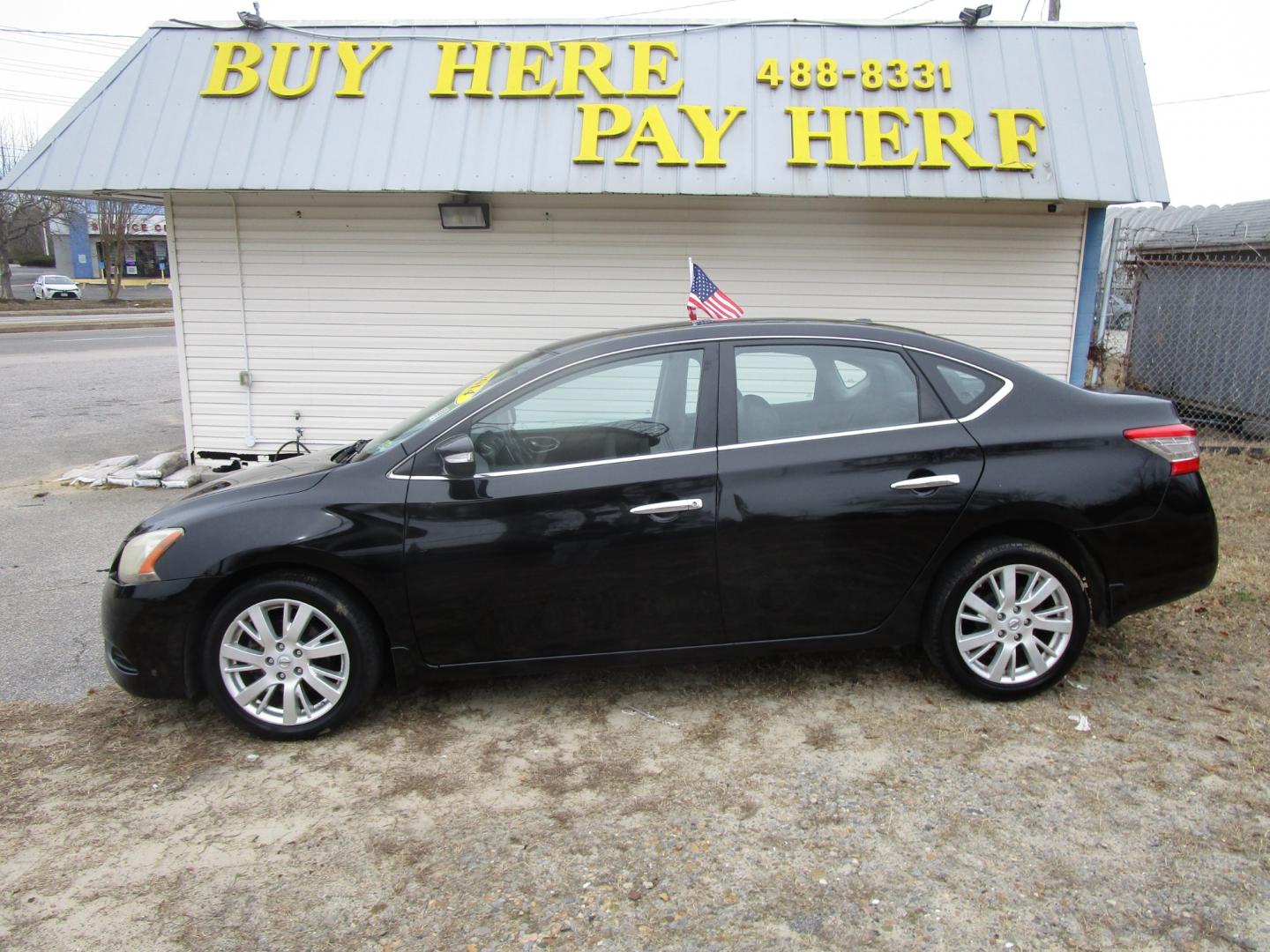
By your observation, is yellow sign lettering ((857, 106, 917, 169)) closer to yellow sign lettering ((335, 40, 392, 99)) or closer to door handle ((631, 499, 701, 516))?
yellow sign lettering ((335, 40, 392, 99))

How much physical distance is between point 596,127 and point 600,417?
464 centimetres

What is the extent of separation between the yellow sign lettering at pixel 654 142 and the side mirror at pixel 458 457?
4679 millimetres

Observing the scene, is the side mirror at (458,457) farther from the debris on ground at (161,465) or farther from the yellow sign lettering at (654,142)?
the debris on ground at (161,465)

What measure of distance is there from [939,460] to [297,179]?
6128 millimetres

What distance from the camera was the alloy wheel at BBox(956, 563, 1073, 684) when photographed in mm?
3928

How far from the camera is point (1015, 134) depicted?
7.67 metres

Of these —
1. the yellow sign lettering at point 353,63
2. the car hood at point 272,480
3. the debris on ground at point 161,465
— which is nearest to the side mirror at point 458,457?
the car hood at point 272,480

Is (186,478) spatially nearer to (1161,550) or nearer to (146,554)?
(146,554)

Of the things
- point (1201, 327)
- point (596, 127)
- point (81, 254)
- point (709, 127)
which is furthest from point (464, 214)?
point (81, 254)

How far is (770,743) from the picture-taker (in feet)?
12.3

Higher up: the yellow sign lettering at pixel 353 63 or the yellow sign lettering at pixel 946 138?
the yellow sign lettering at pixel 353 63

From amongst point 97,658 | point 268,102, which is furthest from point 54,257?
point 97,658

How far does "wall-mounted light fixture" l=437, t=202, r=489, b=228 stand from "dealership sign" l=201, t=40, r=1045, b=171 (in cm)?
90

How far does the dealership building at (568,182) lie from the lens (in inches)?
304
